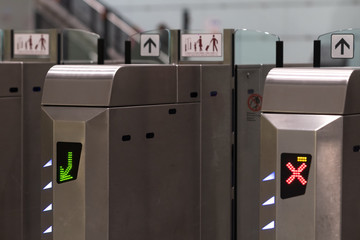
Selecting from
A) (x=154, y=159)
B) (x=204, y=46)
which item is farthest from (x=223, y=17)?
(x=154, y=159)

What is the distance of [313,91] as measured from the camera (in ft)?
11.9

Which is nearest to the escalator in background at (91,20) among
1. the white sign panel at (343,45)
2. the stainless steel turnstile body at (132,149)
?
the stainless steel turnstile body at (132,149)

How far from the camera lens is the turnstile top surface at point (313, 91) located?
3580 mm

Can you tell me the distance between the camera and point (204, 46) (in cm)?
501

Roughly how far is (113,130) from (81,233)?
0.53 metres

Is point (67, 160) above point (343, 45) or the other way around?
the other way around

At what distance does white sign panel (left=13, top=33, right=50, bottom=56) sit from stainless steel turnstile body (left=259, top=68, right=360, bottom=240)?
253 cm

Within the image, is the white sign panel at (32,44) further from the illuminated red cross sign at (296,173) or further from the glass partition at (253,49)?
the illuminated red cross sign at (296,173)

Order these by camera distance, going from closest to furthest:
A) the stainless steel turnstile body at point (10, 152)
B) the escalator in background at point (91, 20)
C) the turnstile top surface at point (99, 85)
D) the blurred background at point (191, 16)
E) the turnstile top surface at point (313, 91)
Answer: the turnstile top surface at point (313, 91) < the turnstile top surface at point (99, 85) < the stainless steel turnstile body at point (10, 152) < the blurred background at point (191, 16) < the escalator in background at point (91, 20)

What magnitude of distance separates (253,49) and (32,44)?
174cm

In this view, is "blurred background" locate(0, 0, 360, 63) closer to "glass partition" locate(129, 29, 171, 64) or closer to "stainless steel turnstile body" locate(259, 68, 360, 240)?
"glass partition" locate(129, 29, 171, 64)

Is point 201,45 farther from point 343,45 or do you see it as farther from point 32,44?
point 32,44

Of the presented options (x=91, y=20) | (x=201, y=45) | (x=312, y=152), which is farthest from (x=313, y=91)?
(x=91, y=20)

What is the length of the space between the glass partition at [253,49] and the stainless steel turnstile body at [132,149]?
0.16 metres
